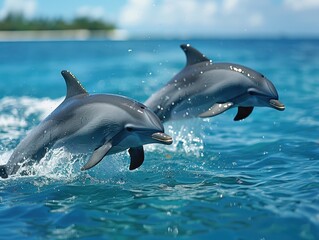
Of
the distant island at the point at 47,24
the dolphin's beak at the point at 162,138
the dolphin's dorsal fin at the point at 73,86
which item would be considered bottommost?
the dolphin's beak at the point at 162,138

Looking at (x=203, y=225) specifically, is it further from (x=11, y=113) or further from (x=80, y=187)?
(x=11, y=113)

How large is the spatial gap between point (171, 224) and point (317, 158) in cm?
378

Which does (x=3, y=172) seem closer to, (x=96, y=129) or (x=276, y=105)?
(x=96, y=129)

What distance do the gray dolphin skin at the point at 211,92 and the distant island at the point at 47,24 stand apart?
10589cm

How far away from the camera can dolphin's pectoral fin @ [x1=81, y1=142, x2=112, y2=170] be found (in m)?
6.65

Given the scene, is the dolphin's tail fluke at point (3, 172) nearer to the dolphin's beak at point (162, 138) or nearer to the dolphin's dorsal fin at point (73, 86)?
the dolphin's dorsal fin at point (73, 86)

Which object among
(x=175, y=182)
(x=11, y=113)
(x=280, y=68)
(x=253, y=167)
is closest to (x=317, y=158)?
(x=253, y=167)

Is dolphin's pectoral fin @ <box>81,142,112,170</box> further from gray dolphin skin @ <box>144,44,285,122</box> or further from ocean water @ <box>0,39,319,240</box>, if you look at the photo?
gray dolphin skin @ <box>144,44,285,122</box>

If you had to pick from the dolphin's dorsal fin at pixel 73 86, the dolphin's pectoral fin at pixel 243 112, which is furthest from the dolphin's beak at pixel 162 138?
the dolphin's pectoral fin at pixel 243 112

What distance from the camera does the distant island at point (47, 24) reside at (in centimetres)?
11044

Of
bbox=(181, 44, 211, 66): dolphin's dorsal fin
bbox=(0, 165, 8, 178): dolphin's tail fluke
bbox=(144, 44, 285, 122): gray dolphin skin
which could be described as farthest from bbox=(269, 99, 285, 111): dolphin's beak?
bbox=(0, 165, 8, 178): dolphin's tail fluke

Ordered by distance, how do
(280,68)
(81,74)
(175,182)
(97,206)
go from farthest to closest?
1. (280,68)
2. (81,74)
3. (175,182)
4. (97,206)

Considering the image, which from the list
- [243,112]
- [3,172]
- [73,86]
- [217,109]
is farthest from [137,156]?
[243,112]

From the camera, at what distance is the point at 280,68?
32.9 metres
